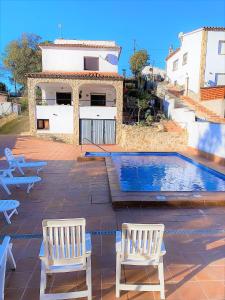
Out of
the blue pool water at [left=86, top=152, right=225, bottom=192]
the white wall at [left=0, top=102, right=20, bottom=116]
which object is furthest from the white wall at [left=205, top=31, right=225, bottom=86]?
the white wall at [left=0, top=102, right=20, bottom=116]

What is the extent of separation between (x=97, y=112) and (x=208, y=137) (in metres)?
9.49

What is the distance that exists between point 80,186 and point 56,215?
215 centimetres

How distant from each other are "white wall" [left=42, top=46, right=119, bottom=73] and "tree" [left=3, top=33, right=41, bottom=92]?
1069 centimetres

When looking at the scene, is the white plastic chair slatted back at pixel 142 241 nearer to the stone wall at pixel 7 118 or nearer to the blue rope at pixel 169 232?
the blue rope at pixel 169 232

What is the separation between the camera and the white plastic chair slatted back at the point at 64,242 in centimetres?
289

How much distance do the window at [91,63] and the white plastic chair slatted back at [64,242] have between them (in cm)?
2099

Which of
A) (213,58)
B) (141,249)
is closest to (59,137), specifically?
(213,58)

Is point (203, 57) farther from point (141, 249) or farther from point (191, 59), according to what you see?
point (141, 249)

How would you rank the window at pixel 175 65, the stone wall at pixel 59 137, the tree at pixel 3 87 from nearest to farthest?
the stone wall at pixel 59 137
the window at pixel 175 65
the tree at pixel 3 87

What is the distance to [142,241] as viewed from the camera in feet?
9.92

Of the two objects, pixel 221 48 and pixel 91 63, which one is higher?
pixel 221 48

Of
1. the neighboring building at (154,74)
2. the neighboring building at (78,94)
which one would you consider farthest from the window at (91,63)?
the neighboring building at (154,74)

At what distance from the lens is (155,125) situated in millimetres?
18781

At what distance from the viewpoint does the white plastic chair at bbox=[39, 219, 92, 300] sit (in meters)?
2.90
